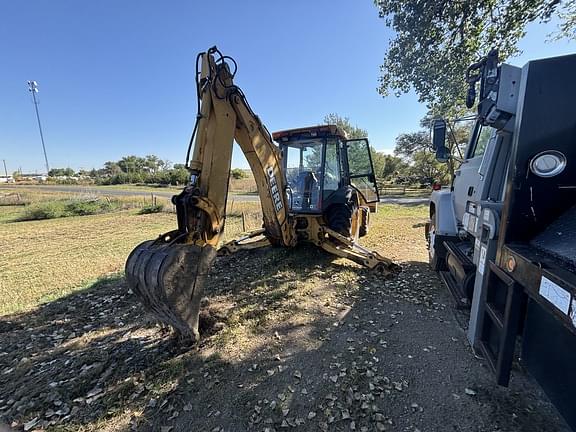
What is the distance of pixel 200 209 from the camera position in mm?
2938

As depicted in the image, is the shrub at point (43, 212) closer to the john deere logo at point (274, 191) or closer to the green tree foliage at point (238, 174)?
the john deere logo at point (274, 191)

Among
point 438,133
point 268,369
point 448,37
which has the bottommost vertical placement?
point 268,369

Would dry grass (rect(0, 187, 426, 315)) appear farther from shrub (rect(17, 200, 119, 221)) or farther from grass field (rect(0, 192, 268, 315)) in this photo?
shrub (rect(17, 200, 119, 221))

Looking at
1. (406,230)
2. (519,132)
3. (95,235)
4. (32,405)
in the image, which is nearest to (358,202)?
(406,230)

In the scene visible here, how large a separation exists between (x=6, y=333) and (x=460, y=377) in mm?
5033

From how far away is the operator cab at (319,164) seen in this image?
555cm

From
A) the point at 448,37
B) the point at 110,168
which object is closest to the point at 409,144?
the point at 448,37

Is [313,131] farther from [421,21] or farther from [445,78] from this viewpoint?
[445,78]

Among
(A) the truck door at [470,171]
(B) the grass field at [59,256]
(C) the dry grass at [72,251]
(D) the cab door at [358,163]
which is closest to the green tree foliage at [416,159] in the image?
(C) the dry grass at [72,251]

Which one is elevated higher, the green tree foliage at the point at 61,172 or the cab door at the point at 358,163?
the green tree foliage at the point at 61,172

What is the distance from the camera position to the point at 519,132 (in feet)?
5.52

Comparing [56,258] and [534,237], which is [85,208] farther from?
[534,237]

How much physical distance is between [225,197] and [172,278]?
3.62 ft

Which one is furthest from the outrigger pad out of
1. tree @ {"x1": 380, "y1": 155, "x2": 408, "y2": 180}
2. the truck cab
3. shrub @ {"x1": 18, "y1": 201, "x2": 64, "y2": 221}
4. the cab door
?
tree @ {"x1": 380, "y1": 155, "x2": 408, "y2": 180}
